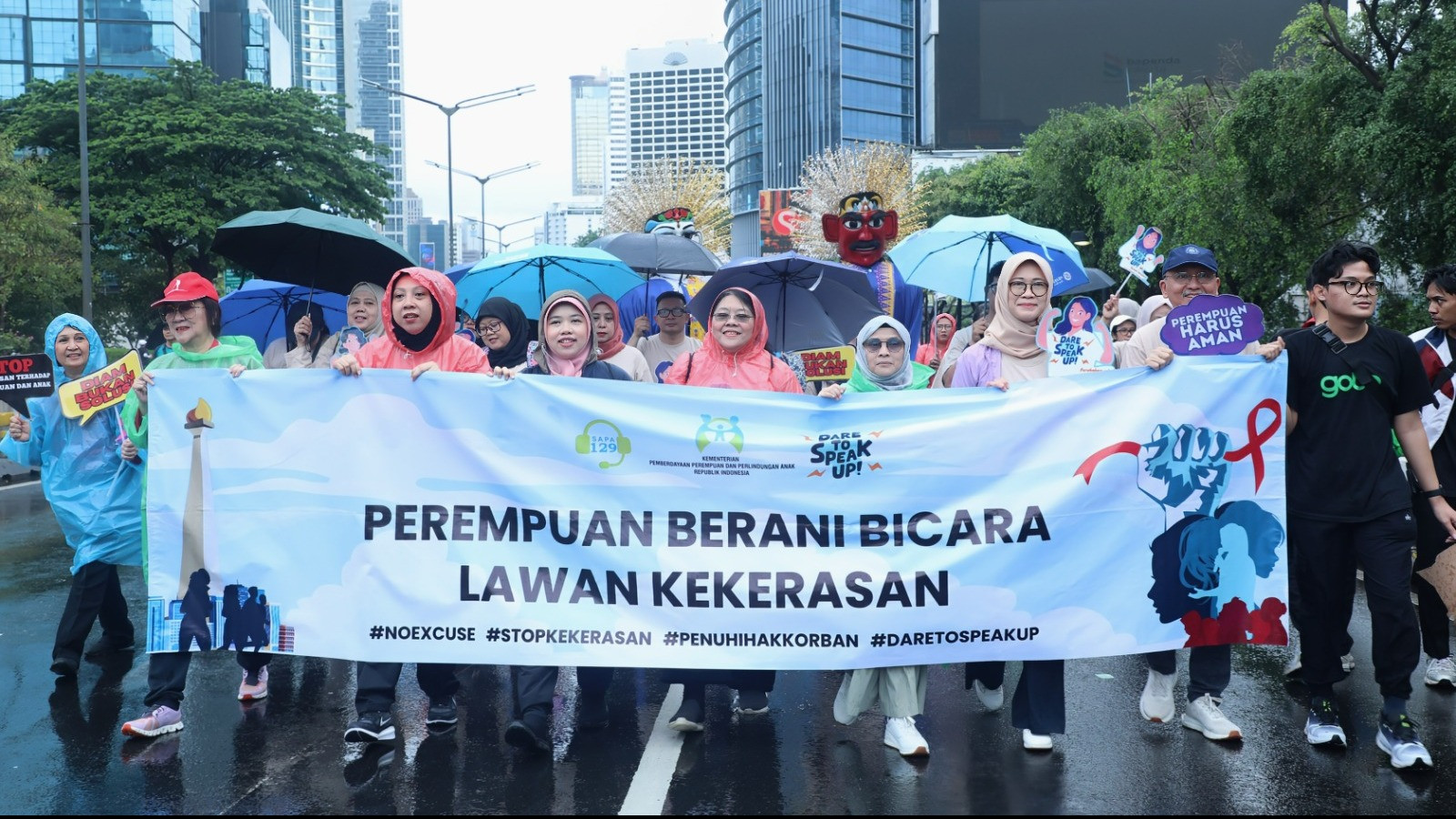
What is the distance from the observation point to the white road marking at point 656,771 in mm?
Answer: 4387

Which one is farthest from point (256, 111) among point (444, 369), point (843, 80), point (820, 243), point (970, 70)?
point (843, 80)

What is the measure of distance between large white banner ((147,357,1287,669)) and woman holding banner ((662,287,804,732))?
0.32m

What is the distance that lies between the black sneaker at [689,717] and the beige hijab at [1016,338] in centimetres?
191

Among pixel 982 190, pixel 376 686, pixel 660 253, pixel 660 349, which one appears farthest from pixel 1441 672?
pixel 982 190

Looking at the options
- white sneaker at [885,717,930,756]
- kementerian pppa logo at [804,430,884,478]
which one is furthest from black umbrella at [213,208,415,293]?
white sneaker at [885,717,930,756]

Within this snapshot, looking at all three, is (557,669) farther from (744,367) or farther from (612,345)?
(612,345)

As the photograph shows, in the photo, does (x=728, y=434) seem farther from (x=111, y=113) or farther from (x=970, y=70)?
(x=970, y=70)

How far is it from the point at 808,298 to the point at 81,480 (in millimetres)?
5091

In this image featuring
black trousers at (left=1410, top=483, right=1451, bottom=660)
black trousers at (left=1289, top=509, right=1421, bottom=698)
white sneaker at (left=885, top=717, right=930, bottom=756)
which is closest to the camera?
black trousers at (left=1289, top=509, right=1421, bottom=698)

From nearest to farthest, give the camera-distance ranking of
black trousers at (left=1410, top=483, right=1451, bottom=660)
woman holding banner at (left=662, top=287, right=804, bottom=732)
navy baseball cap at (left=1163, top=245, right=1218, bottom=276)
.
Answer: woman holding banner at (left=662, top=287, right=804, bottom=732) < black trousers at (left=1410, top=483, right=1451, bottom=660) < navy baseball cap at (left=1163, top=245, right=1218, bottom=276)

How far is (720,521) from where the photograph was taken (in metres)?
5.16

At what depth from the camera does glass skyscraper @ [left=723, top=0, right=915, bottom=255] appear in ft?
A: 357

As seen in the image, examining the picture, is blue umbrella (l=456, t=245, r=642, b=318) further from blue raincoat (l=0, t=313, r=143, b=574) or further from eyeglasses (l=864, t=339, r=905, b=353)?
eyeglasses (l=864, t=339, r=905, b=353)

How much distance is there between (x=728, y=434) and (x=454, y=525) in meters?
1.19
